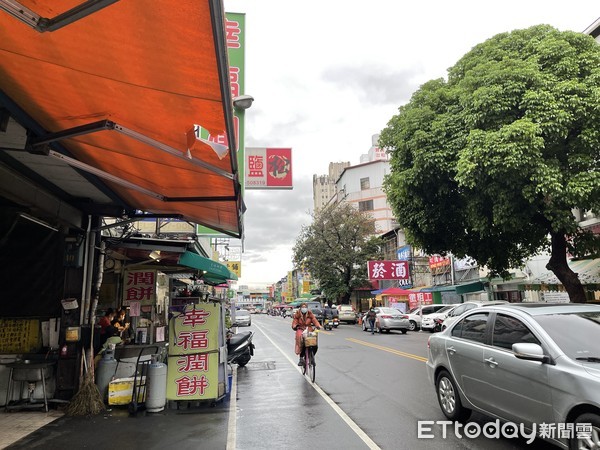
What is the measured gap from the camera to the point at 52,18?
9.46ft

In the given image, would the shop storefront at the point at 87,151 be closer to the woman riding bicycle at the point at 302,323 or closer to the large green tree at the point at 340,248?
the woman riding bicycle at the point at 302,323

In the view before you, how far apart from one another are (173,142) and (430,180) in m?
10.2

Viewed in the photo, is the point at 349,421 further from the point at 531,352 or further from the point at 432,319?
the point at 432,319

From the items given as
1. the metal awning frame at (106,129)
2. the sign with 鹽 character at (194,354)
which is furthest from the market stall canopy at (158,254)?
the metal awning frame at (106,129)

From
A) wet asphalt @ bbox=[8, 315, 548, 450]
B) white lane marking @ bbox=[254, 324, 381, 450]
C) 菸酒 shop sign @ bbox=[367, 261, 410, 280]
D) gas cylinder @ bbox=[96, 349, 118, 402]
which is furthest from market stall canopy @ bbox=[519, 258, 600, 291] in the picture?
gas cylinder @ bbox=[96, 349, 118, 402]

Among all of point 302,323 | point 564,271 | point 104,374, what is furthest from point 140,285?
point 564,271

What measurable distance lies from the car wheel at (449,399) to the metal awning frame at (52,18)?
5.82 metres

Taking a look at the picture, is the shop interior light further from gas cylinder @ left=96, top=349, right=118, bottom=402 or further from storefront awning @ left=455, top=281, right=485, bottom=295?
storefront awning @ left=455, top=281, right=485, bottom=295

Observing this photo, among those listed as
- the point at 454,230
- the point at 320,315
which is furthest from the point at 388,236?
the point at 454,230

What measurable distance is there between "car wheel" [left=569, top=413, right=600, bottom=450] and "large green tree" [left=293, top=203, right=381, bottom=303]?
39208 mm

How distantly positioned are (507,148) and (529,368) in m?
7.71

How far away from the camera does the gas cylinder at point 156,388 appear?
7.01m

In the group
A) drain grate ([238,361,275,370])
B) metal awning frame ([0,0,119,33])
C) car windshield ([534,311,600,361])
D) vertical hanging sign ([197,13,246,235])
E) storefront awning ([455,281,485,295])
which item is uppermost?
vertical hanging sign ([197,13,246,235])

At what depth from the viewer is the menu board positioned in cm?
777
